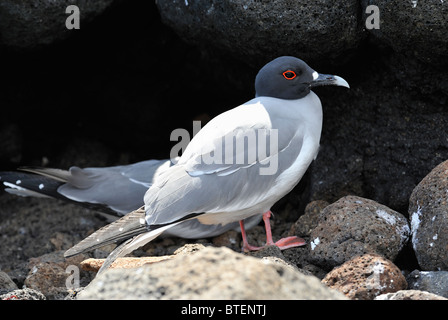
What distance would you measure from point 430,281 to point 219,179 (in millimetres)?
1454

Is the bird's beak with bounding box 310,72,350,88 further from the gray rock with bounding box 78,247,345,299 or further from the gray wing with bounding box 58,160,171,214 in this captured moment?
the gray rock with bounding box 78,247,345,299

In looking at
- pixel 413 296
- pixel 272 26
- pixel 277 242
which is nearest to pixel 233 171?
pixel 277 242

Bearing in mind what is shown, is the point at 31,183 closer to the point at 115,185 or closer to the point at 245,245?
the point at 115,185

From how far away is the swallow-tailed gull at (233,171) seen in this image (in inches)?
171

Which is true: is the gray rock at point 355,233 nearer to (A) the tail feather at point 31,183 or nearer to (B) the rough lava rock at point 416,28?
(B) the rough lava rock at point 416,28

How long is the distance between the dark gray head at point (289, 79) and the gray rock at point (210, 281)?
201 centimetres

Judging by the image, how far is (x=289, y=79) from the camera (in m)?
4.75

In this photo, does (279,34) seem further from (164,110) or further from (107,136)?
(107,136)

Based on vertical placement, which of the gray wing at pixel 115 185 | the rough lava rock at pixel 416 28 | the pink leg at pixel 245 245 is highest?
the rough lava rock at pixel 416 28

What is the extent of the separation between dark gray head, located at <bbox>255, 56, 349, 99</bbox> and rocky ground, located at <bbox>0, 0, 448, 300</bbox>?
0.61ft

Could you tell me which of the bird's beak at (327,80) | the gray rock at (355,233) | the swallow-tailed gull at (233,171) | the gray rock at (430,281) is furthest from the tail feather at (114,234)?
the gray rock at (430,281)

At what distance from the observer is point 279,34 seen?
469cm

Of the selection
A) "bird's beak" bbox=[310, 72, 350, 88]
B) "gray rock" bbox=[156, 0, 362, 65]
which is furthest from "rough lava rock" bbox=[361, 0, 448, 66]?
"bird's beak" bbox=[310, 72, 350, 88]
